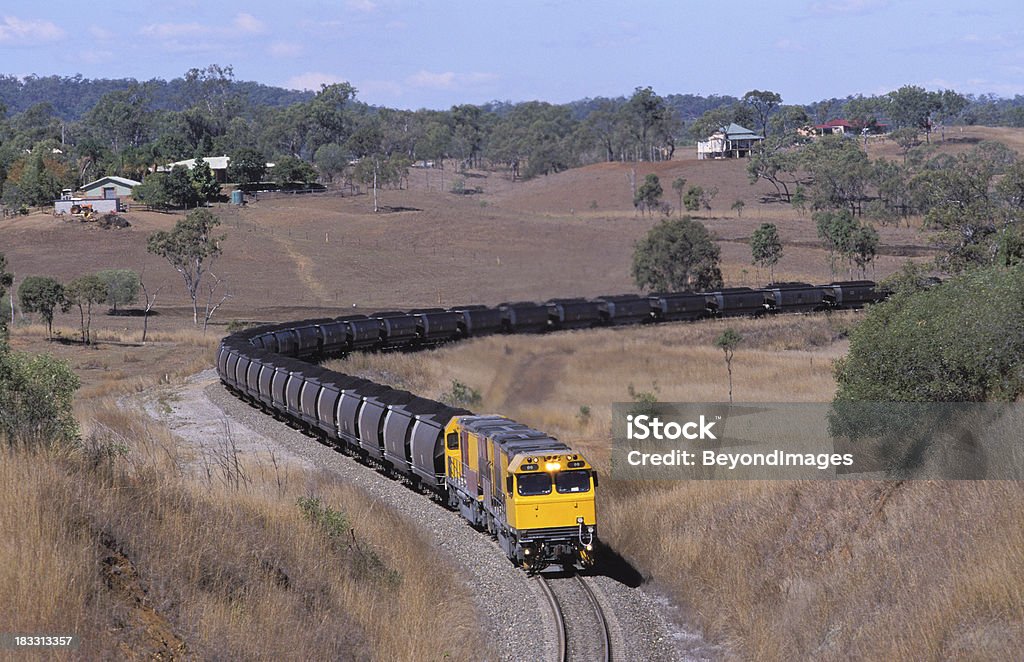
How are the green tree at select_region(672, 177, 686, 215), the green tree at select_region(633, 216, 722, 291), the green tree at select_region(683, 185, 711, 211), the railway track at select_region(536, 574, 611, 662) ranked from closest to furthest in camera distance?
1. the railway track at select_region(536, 574, 611, 662)
2. the green tree at select_region(633, 216, 722, 291)
3. the green tree at select_region(683, 185, 711, 211)
4. the green tree at select_region(672, 177, 686, 215)

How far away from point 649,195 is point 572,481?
14042cm

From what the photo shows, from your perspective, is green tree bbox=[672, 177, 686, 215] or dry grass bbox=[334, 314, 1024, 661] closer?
dry grass bbox=[334, 314, 1024, 661]

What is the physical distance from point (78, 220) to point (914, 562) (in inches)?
5291

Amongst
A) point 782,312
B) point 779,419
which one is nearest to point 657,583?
point 779,419

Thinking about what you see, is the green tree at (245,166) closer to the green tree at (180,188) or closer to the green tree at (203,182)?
the green tree at (203,182)

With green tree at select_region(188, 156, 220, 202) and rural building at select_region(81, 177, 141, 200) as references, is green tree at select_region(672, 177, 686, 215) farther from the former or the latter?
rural building at select_region(81, 177, 141, 200)

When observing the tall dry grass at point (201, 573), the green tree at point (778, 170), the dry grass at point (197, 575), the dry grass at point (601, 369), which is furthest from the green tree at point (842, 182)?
the dry grass at point (197, 575)

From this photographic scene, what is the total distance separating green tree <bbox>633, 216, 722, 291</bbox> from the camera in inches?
3499

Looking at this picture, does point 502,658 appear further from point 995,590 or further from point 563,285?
point 563,285

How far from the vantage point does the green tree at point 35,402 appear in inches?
731

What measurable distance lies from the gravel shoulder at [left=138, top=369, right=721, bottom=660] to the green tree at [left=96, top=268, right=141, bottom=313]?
64750 millimetres

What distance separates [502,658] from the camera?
19578 millimetres

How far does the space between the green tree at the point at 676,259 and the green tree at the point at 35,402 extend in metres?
64.9

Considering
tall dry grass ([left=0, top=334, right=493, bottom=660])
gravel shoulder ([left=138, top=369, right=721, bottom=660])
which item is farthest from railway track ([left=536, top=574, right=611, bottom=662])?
tall dry grass ([left=0, top=334, right=493, bottom=660])
